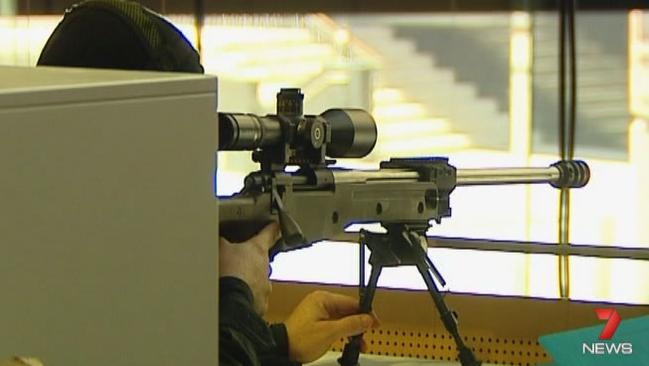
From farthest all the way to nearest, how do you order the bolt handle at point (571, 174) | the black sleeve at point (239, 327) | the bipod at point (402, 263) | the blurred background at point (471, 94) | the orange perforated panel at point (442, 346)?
1. the blurred background at point (471, 94)
2. the bolt handle at point (571, 174)
3. the orange perforated panel at point (442, 346)
4. the bipod at point (402, 263)
5. the black sleeve at point (239, 327)

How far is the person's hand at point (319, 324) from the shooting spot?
4.29 ft

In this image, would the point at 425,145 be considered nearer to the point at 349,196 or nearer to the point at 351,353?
the point at 351,353

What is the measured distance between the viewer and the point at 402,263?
5.87 feet

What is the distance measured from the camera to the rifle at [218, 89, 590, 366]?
1104 millimetres

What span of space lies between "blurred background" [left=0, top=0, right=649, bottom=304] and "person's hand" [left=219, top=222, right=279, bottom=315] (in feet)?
3.68

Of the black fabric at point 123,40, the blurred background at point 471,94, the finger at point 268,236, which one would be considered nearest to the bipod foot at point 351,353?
the blurred background at point 471,94

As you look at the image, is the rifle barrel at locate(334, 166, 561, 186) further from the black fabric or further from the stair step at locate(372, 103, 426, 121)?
the stair step at locate(372, 103, 426, 121)

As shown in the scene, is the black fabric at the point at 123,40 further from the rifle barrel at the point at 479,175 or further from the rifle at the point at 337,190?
the rifle barrel at the point at 479,175

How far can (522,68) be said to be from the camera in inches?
107

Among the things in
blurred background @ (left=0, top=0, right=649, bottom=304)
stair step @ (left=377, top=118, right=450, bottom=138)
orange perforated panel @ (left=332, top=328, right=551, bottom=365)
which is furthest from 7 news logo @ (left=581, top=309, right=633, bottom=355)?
stair step @ (left=377, top=118, right=450, bottom=138)

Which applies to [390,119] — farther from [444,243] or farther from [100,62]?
[100,62]

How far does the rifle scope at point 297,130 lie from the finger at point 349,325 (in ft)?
0.69

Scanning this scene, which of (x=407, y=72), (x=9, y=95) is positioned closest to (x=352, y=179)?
(x=9, y=95)

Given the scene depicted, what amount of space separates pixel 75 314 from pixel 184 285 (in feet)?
0.31
